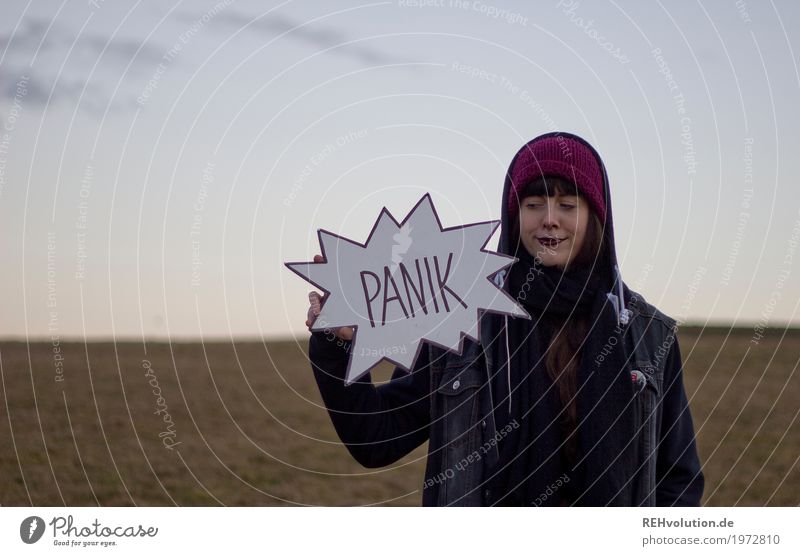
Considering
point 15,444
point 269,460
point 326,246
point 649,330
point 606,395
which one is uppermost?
point 326,246

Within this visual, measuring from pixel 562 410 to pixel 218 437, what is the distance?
28.0 ft

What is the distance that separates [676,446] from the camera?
3.14 meters

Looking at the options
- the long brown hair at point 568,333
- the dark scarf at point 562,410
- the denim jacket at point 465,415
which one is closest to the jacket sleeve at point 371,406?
the denim jacket at point 465,415

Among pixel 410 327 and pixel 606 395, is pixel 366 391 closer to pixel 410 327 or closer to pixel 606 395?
pixel 410 327

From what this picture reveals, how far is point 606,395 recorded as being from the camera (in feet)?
10.1

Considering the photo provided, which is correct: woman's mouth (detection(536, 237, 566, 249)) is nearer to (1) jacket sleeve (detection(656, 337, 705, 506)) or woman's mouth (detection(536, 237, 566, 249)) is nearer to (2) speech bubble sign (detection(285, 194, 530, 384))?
(2) speech bubble sign (detection(285, 194, 530, 384))

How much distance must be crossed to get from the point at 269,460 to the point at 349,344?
23.2 ft

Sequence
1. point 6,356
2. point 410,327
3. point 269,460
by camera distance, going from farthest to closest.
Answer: point 6,356 → point 269,460 → point 410,327

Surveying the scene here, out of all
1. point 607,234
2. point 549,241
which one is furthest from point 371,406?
point 607,234

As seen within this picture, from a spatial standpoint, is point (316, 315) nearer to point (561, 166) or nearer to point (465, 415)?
point (465, 415)

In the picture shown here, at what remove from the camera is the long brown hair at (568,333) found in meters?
3.08

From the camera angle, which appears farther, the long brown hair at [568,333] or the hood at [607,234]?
the hood at [607,234]

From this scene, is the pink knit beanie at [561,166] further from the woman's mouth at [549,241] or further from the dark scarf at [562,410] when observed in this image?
the dark scarf at [562,410]
